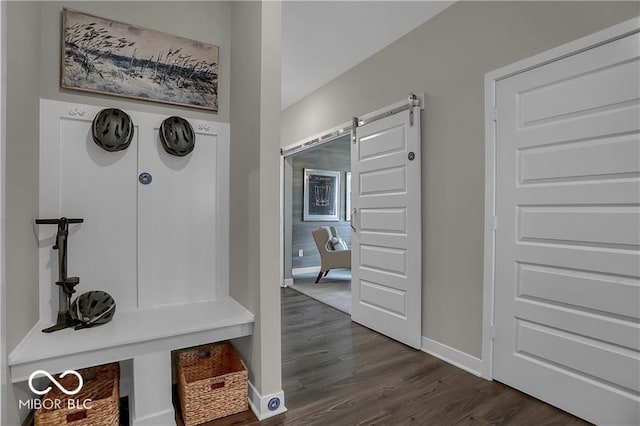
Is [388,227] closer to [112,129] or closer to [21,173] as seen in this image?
[112,129]

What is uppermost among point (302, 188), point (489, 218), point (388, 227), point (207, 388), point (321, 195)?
point (302, 188)

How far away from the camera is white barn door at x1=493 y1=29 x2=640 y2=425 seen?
1.69 meters

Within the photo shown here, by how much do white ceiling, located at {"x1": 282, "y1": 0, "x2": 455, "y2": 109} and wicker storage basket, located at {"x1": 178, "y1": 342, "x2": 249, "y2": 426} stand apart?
258cm

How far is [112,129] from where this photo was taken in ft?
6.35

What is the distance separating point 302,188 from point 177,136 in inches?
159

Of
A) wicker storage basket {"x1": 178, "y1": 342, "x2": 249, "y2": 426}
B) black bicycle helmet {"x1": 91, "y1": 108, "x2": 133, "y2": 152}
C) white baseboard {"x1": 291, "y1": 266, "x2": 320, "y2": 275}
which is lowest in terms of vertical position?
white baseboard {"x1": 291, "y1": 266, "x2": 320, "y2": 275}

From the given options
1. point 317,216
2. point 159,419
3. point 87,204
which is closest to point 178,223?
point 87,204

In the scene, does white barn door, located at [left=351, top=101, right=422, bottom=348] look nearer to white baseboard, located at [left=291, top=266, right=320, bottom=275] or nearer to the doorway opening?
the doorway opening

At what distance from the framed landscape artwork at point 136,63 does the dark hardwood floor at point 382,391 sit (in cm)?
194

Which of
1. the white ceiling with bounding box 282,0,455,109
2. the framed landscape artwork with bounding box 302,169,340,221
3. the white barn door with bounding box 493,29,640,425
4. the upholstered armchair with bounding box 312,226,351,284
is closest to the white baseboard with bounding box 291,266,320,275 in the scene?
the upholstered armchair with bounding box 312,226,351,284

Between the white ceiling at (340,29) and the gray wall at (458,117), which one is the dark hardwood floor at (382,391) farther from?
the white ceiling at (340,29)

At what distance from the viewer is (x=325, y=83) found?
408 centimetres

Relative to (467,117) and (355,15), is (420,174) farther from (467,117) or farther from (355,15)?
(355,15)

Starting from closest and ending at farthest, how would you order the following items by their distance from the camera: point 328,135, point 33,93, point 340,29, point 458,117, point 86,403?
point 86,403 → point 33,93 → point 458,117 → point 340,29 → point 328,135
